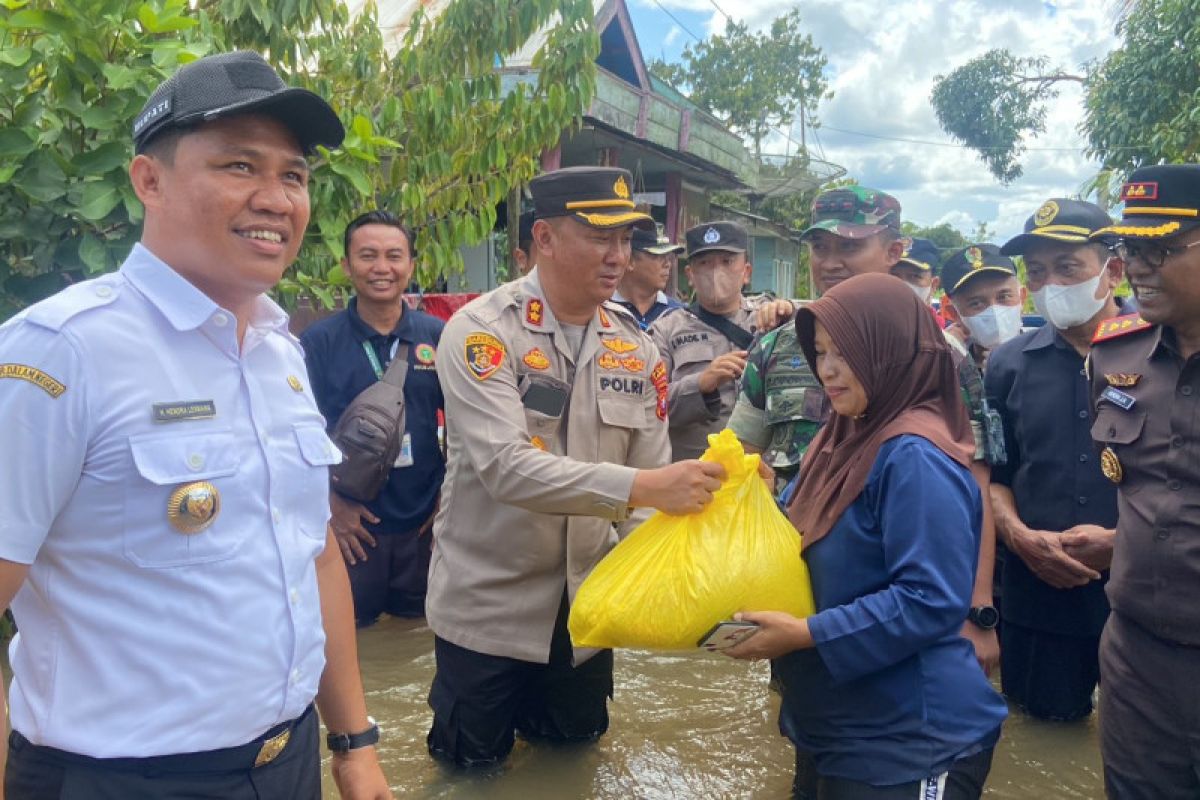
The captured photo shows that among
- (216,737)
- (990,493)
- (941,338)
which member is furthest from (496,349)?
(990,493)

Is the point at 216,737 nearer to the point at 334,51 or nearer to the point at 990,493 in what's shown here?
the point at 990,493

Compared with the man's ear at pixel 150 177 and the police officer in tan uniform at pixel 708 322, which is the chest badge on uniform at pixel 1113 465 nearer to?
the police officer in tan uniform at pixel 708 322

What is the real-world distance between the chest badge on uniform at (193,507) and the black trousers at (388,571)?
313 cm

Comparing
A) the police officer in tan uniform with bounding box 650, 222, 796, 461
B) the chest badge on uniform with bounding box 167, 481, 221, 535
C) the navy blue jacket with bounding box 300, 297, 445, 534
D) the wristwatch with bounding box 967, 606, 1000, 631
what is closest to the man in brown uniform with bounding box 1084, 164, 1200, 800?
the wristwatch with bounding box 967, 606, 1000, 631

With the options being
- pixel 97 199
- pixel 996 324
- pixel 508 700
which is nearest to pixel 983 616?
pixel 508 700

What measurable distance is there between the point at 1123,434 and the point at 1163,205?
0.62 m

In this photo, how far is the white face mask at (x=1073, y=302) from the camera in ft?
11.6

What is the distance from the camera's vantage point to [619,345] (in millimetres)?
3170

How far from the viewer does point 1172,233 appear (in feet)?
7.95

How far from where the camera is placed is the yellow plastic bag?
218 cm

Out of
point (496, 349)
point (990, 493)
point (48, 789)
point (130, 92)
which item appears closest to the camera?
point (48, 789)

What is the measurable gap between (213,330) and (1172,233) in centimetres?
231

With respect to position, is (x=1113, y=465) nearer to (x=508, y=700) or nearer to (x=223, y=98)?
(x=508, y=700)

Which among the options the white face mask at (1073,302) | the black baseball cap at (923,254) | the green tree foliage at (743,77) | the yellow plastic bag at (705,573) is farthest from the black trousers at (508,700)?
the green tree foliage at (743,77)
